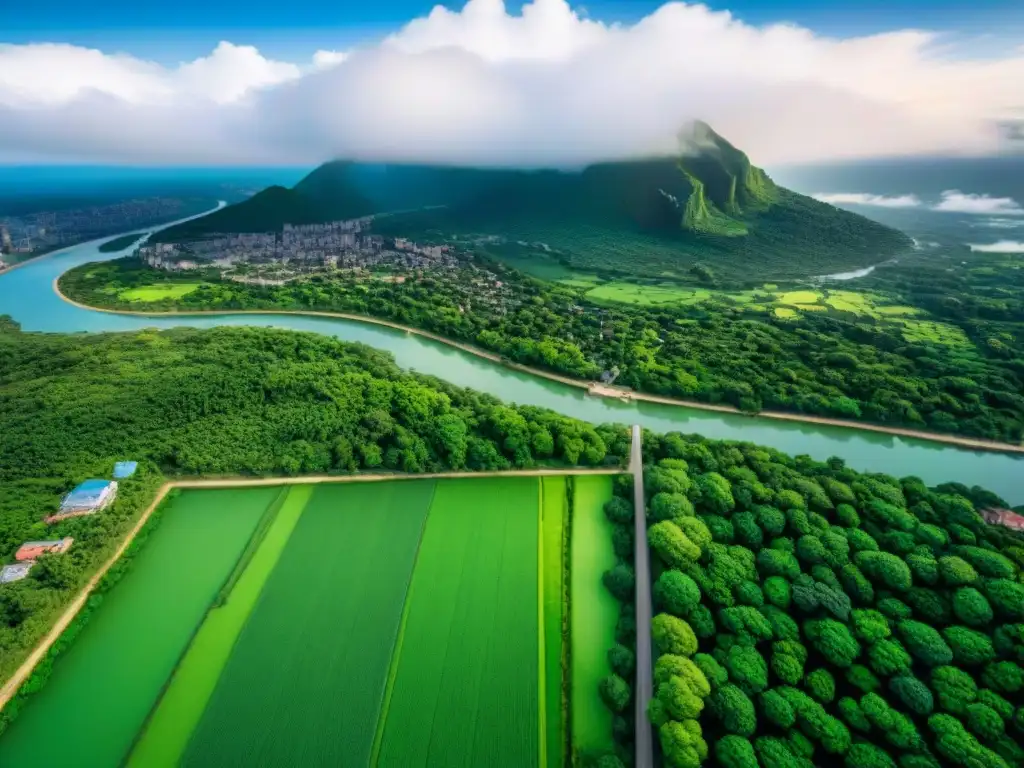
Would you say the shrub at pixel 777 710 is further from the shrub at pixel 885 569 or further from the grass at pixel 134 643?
the grass at pixel 134 643

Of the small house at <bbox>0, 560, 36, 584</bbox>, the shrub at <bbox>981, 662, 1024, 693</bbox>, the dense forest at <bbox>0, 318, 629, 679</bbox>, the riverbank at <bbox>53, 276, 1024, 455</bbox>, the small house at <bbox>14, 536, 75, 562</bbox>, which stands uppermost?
the dense forest at <bbox>0, 318, 629, 679</bbox>

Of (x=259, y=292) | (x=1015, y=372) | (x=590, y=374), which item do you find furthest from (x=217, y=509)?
(x=1015, y=372)

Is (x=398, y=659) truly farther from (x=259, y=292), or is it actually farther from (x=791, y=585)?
(x=259, y=292)

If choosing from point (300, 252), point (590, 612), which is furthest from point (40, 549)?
point (300, 252)

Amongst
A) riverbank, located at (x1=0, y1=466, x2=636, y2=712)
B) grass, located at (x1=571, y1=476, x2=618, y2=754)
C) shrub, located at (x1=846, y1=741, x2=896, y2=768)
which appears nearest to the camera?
shrub, located at (x1=846, y1=741, x2=896, y2=768)

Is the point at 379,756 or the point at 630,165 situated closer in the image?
the point at 379,756

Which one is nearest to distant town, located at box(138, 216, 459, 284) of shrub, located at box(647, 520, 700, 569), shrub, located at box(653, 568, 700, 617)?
shrub, located at box(647, 520, 700, 569)

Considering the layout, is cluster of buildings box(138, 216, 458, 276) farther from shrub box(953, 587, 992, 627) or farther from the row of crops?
shrub box(953, 587, 992, 627)

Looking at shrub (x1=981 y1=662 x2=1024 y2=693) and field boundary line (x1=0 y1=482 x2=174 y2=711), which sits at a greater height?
shrub (x1=981 y1=662 x2=1024 y2=693)
